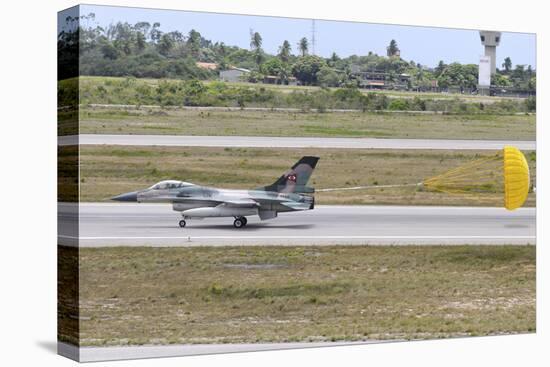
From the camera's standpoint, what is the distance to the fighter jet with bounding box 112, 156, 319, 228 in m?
28.8

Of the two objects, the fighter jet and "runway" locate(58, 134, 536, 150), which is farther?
the fighter jet

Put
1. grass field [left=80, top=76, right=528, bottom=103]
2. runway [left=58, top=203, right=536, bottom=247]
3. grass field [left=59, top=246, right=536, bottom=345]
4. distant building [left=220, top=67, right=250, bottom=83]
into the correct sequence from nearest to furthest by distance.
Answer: grass field [left=80, top=76, right=528, bottom=103], grass field [left=59, top=246, right=536, bottom=345], runway [left=58, top=203, right=536, bottom=247], distant building [left=220, top=67, right=250, bottom=83]

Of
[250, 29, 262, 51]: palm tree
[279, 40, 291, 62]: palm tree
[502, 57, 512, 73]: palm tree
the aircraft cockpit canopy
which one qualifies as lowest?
the aircraft cockpit canopy

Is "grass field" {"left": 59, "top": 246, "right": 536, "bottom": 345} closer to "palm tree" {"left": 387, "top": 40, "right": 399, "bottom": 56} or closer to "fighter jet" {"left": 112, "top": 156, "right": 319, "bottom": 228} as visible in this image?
"fighter jet" {"left": 112, "top": 156, "right": 319, "bottom": 228}

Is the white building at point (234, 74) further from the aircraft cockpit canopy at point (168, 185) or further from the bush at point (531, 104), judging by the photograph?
the bush at point (531, 104)

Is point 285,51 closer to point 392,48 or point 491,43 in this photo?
point 392,48

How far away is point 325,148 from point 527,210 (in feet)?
22.9

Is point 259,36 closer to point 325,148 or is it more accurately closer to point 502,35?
point 325,148

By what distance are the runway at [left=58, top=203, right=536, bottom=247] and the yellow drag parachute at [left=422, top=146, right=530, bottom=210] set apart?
57 cm

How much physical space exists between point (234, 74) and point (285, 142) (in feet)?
8.02

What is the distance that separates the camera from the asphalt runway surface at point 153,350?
26125mm

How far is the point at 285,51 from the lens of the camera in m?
29.5

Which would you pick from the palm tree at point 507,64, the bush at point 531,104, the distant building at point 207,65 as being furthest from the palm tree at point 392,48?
the distant building at point 207,65

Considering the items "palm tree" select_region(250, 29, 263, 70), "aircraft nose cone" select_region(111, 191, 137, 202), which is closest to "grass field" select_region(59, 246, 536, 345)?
"aircraft nose cone" select_region(111, 191, 137, 202)
